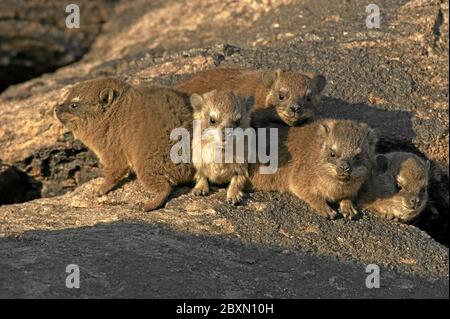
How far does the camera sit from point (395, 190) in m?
8.27

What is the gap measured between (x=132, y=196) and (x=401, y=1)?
5335 mm

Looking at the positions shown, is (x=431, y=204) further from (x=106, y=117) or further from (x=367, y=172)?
(x=106, y=117)

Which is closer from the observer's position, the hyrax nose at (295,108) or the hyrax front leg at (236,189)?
the hyrax front leg at (236,189)

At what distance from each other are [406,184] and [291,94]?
144 centimetres

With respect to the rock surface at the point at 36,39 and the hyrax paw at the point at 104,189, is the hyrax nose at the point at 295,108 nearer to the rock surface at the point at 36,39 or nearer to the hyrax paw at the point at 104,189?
the hyrax paw at the point at 104,189

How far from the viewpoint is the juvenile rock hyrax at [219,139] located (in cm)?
781

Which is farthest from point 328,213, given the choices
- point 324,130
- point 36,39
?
point 36,39

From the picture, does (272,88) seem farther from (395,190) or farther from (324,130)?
(395,190)

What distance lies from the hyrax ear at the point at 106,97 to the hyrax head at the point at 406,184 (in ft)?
8.88

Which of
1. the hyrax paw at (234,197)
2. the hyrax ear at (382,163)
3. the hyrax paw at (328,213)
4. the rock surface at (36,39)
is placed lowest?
the hyrax paw at (328,213)

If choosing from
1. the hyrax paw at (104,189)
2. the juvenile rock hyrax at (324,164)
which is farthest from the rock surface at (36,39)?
the juvenile rock hyrax at (324,164)

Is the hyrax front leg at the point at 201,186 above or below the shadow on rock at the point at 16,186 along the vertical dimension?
above

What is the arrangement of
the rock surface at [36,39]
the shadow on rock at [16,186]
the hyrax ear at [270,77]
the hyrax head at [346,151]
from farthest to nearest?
the rock surface at [36,39] → the shadow on rock at [16,186] → the hyrax ear at [270,77] → the hyrax head at [346,151]

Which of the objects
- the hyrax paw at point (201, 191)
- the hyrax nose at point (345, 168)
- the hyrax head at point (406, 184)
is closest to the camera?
the hyrax nose at point (345, 168)
